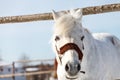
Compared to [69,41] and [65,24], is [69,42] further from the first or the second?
[65,24]

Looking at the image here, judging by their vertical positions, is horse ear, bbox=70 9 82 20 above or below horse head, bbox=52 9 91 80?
above

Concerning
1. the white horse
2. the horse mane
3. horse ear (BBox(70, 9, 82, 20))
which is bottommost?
the white horse

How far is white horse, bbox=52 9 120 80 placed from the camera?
3796mm

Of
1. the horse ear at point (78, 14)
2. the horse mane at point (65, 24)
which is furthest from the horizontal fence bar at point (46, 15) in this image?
the horse mane at point (65, 24)

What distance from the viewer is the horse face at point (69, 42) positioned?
3725 mm

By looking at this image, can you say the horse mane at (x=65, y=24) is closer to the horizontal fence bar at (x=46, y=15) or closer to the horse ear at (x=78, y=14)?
the horse ear at (x=78, y=14)

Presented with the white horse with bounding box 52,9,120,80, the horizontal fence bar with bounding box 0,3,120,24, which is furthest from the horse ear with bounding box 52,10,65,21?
the horizontal fence bar with bounding box 0,3,120,24

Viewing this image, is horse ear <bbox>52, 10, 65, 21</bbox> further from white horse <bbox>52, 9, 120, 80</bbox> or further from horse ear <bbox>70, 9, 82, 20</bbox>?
horse ear <bbox>70, 9, 82, 20</bbox>

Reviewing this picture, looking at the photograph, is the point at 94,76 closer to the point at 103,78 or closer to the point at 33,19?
the point at 103,78

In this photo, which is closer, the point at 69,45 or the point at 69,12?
the point at 69,45

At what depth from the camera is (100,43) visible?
5137 mm

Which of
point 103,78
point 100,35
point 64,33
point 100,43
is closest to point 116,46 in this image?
point 100,35

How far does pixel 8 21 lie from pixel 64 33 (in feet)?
3.12

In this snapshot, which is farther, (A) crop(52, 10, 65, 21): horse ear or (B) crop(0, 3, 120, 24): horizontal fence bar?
(A) crop(52, 10, 65, 21): horse ear
